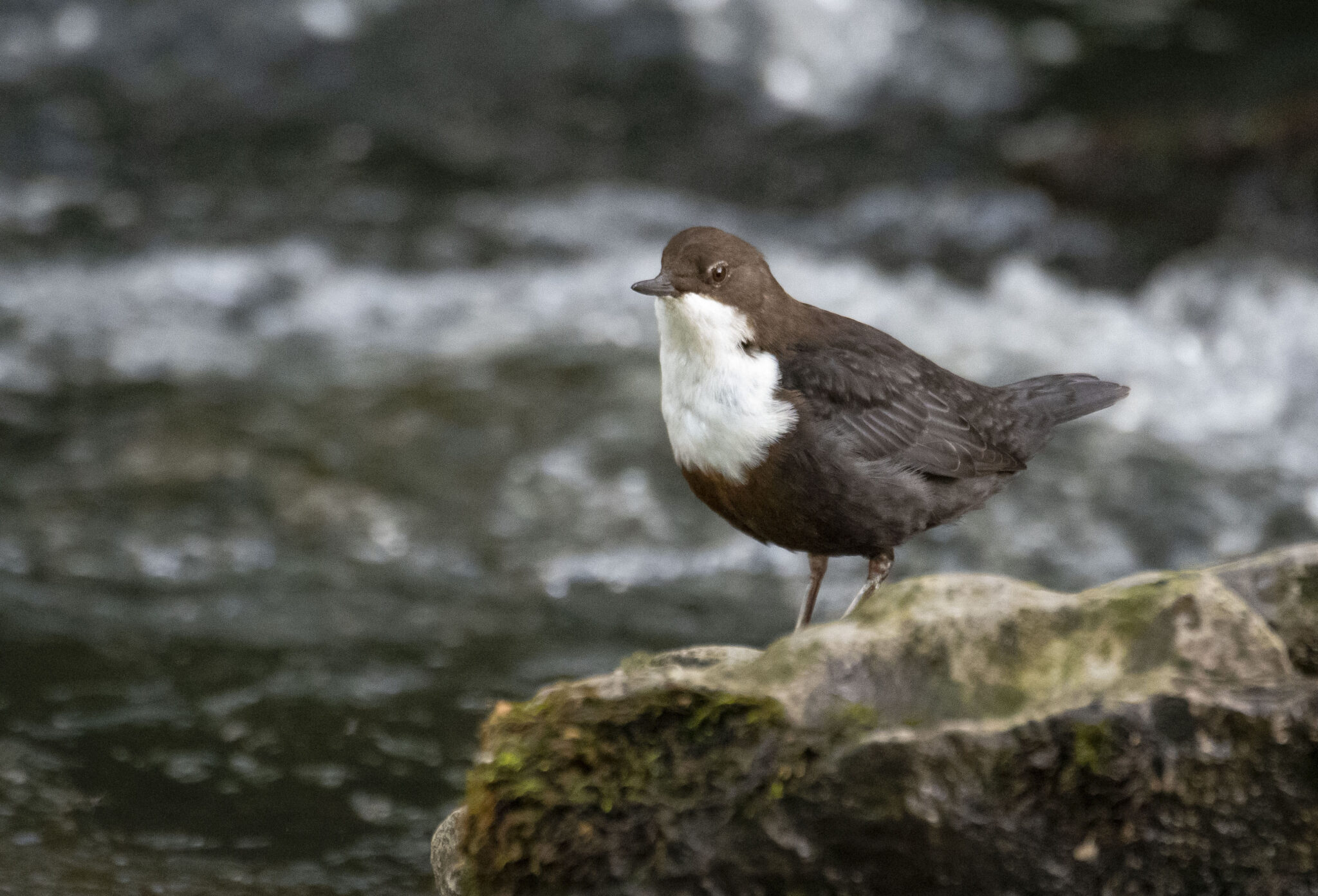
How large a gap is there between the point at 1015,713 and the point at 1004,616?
208 millimetres

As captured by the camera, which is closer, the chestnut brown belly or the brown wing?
the chestnut brown belly

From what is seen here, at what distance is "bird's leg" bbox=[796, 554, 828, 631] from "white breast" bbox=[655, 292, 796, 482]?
0.47 m

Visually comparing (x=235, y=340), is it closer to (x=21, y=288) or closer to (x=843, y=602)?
(x=21, y=288)

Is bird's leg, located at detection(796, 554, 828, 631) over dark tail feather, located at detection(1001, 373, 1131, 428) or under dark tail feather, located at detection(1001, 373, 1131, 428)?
under

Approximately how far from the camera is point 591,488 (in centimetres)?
683

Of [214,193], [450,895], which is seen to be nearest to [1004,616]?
[450,895]

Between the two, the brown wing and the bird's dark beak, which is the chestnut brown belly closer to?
the brown wing

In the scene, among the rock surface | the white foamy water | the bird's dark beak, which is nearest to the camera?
the rock surface

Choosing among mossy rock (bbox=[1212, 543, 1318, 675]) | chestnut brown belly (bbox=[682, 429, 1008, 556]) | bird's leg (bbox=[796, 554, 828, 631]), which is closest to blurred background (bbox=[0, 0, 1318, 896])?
bird's leg (bbox=[796, 554, 828, 631])

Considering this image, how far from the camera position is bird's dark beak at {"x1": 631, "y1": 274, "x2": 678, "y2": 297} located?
3.26 metres

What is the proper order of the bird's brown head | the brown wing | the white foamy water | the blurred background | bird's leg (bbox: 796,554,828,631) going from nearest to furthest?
the bird's brown head, the brown wing, bird's leg (bbox: 796,554,828,631), the blurred background, the white foamy water

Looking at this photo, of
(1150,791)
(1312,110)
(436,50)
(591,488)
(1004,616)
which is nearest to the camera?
(1150,791)

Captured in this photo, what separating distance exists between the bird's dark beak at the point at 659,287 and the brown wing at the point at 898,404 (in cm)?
36

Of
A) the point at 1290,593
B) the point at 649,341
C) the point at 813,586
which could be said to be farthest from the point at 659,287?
the point at 649,341
